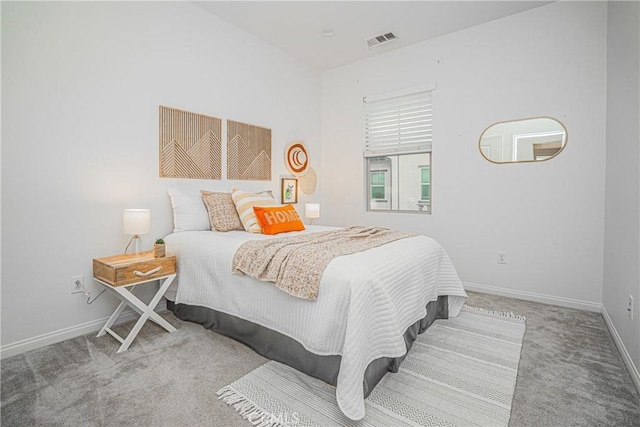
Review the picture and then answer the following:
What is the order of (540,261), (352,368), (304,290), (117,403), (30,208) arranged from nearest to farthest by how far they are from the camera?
(352,368)
(117,403)
(304,290)
(30,208)
(540,261)

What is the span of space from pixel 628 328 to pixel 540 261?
120 centimetres

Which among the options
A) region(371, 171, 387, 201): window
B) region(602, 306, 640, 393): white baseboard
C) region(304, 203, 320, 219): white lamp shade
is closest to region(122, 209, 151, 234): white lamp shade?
region(304, 203, 320, 219): white lamp shade

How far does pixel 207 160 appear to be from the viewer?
128 inches

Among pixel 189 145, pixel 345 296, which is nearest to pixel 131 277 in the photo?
pixel 189 145

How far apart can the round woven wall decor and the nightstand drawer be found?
2.15 metres

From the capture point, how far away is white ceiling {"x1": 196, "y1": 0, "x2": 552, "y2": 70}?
3123mm

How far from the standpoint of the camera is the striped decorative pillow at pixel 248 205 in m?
2.96

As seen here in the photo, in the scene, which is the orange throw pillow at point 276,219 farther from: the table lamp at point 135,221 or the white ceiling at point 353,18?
the white ceiling at point 353,18

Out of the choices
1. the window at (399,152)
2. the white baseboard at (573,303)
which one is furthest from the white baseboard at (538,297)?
the window at (399,152)

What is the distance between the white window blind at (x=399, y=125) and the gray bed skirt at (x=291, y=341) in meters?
2.02

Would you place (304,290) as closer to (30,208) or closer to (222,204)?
(222,204)

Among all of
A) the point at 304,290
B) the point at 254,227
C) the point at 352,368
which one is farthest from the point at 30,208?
the point at 352,368

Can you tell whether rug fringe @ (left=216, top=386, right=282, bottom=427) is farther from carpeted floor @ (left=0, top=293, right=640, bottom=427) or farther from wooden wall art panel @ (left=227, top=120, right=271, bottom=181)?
wooden wall art panel @ (left=227, top=120, right=271, bottom=181)

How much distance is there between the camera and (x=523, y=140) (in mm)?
3240
